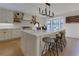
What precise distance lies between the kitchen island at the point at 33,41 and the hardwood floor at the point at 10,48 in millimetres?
80

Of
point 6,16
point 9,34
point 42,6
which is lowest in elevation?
point 9,34

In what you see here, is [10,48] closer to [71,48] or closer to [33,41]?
[33,41]

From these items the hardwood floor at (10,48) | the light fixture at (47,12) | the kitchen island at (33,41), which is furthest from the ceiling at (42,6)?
the hardwood floor at (10,48)

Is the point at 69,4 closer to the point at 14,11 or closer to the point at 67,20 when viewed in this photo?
the point at 67,20

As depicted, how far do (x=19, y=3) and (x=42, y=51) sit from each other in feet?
2.14

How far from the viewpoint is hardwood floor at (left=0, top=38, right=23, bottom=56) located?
1269 millimetres

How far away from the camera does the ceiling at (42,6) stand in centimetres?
122

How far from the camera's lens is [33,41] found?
139 cm

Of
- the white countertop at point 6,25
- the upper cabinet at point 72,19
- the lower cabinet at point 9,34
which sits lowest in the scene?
the lower cabinet at point 9,34

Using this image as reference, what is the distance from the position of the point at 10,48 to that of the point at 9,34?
18cm

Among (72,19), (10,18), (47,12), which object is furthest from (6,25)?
(72,19)

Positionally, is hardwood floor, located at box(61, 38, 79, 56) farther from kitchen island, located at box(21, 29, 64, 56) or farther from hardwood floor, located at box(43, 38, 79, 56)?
kitchen island, located at box(21, 29, 64, 56)

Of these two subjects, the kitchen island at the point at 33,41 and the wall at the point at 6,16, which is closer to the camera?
the wall at the point at 6,16

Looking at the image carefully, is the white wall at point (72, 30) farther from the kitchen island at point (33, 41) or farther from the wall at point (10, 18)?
the wall at point (10, 18)
